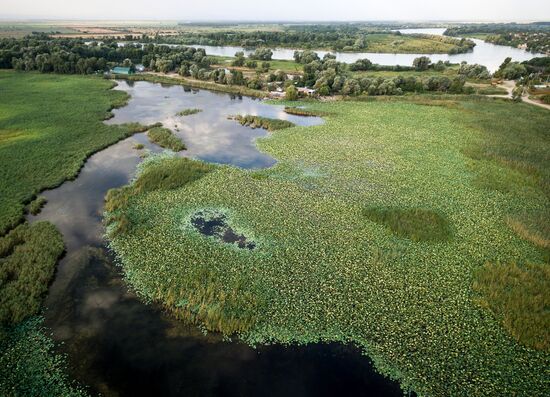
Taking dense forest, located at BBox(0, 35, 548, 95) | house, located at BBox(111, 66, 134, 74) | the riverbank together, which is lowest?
the riverbank

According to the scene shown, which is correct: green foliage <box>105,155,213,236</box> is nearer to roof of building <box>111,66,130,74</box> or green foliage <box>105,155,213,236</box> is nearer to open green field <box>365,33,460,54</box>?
roof of building <box>111,66,130,74</box>

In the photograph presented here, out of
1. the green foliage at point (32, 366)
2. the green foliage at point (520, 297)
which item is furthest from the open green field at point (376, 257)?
the green foliage at point (32, 366)

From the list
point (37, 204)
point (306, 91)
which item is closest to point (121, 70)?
point (306, 91)

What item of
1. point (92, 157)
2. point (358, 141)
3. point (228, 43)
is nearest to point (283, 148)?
point (358, 141)

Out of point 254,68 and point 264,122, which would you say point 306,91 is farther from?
point 254,68

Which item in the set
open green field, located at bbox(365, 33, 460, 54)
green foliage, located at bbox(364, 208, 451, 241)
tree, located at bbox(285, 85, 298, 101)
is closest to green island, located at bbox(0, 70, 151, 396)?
green foliage, located at bbox(364, 208, 451, 241)

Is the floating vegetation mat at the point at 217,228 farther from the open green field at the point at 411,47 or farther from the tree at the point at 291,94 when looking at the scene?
the open green field at the point at 411,47

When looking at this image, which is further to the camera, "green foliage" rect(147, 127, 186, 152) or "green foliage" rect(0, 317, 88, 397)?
"green foliage" rect(147, 127, 186, 152)
